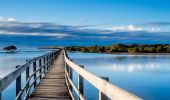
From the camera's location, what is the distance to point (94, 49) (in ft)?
563

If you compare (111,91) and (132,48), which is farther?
(132,48)

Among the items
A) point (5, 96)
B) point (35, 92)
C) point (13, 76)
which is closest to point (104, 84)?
point (13, 76)

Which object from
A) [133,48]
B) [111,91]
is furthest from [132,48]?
[111,91]

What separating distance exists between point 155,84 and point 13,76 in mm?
32915

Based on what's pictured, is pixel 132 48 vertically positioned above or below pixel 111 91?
below

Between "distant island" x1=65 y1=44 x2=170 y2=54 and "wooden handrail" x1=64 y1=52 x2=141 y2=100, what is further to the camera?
"distant island" x1=65 y1=44 x2=170 y2=54

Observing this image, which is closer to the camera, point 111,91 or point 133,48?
point 111,91

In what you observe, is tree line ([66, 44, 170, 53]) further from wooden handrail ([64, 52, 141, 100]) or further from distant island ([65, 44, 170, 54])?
wooden handrail ([64, 52, 141, 100])

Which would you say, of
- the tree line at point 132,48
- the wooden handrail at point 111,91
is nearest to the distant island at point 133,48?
the tree line at point 132,48

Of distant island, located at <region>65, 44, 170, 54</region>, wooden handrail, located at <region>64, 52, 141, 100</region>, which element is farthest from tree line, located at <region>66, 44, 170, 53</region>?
wooden handrail, located at <region>64, 52, 141, 100</region>

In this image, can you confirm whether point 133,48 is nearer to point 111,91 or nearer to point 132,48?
point 132,48

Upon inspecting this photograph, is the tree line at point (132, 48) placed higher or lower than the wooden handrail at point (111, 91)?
lower

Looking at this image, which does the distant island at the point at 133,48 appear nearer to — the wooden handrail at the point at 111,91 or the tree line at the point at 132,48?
the tree line at the point at 132,48

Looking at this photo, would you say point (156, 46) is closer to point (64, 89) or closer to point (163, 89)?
point (163, 89)
